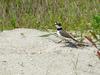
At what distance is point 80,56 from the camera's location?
5.79 metres

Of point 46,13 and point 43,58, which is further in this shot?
point 46,13

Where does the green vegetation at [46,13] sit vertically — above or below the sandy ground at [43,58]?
below

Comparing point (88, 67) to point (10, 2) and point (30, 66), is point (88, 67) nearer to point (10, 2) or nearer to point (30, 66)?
point (30, 66)

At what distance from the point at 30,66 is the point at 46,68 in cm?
21

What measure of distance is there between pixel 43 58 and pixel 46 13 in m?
3.31

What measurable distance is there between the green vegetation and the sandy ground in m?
1.64

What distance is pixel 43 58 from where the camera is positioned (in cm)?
568

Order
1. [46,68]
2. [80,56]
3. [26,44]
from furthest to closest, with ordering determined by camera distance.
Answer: [26,44] → [80,56] → [46,68]

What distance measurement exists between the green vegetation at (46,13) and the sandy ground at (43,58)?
5.37 feet

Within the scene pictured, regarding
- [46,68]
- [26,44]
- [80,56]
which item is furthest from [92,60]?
[26,44]

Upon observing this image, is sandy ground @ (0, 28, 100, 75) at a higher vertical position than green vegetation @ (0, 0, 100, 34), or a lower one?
higher

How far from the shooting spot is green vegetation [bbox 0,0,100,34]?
845 cm

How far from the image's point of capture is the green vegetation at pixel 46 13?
8.45 meters

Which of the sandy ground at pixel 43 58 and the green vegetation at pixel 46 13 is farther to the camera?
the green vegetation at pixel 46 13
